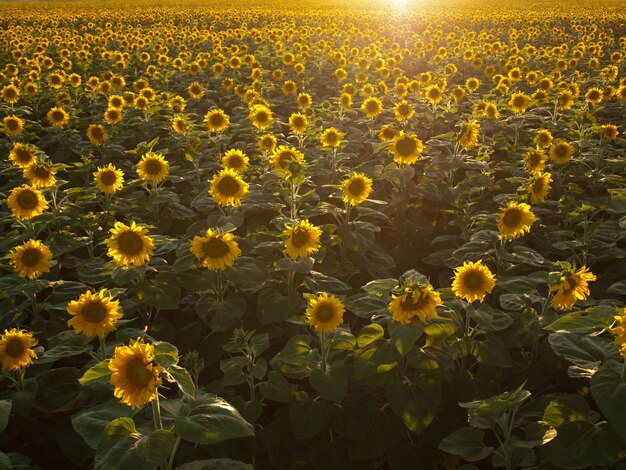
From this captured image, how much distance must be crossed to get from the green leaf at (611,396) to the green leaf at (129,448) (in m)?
1.93

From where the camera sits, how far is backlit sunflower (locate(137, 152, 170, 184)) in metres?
5.57

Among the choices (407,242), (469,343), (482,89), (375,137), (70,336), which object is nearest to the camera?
(70,336)

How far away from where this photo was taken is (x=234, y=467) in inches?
99.7

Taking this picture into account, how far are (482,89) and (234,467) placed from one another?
12163mm

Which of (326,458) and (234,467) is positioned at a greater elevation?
(234,467)

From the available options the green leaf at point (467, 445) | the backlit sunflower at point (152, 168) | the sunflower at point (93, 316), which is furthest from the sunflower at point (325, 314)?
the backlit sunflower at point (152, 168)

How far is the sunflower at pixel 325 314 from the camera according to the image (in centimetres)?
343

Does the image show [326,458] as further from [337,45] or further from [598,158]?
[337,45]

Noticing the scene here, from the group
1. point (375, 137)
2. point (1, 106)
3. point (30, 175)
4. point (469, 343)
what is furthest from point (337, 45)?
point (469, 343)

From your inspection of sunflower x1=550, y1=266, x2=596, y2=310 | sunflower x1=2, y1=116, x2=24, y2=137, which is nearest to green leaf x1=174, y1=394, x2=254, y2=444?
sunflower x1=550, y1=266, x2=596, y2=310

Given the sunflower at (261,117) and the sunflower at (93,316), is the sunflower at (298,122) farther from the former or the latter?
the sunflower at (93,316)

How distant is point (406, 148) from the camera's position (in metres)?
6.19

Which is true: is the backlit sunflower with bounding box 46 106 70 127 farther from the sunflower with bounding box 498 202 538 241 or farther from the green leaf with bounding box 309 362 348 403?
the sunflower with bounding box 498 202 538 241

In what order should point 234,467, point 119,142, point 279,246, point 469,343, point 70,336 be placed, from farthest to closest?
point 119,142
point 279,246
point 469,343
point 70,336
point 234,467
